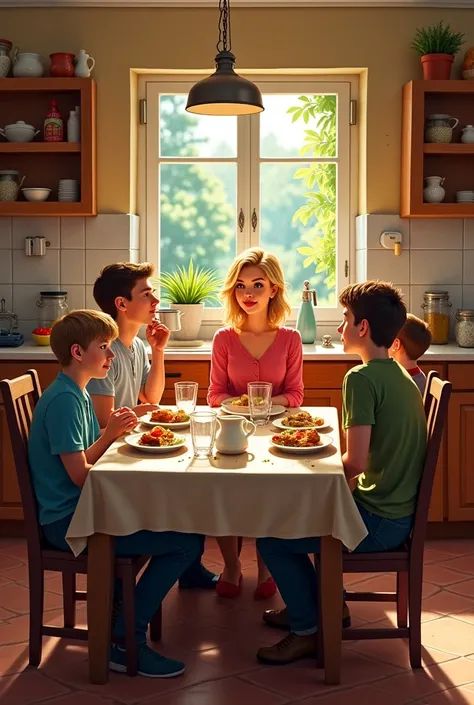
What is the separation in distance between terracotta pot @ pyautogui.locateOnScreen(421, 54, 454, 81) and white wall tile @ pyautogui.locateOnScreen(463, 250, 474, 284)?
0.86m

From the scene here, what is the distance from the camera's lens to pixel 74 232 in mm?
4762

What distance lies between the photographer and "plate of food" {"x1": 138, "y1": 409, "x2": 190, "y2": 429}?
3061mm

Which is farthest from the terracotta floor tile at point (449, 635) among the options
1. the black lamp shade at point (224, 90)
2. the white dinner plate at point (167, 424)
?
the black lamp shade at point (224, 90)

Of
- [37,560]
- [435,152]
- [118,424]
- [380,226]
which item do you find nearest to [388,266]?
[380,226]

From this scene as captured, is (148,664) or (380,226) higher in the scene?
(380,226)

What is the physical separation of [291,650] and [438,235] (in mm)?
2545

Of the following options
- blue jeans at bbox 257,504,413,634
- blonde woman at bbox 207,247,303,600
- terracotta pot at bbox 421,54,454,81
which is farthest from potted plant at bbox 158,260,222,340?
blue jeans at bbox 257,504,413,634

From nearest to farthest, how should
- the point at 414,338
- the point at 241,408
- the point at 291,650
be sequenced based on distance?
the point at 291,650 → the point at 241,408 → the point at 414,338

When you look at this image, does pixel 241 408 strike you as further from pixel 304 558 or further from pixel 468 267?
pixel 468 267

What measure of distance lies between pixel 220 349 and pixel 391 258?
1.42 meters

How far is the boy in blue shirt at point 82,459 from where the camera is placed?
262 cm

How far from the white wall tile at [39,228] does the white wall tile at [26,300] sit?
220 millimetres

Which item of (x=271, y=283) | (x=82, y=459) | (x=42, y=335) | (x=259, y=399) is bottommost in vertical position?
(x=82, y=459)

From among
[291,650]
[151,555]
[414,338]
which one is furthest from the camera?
[414,338]
